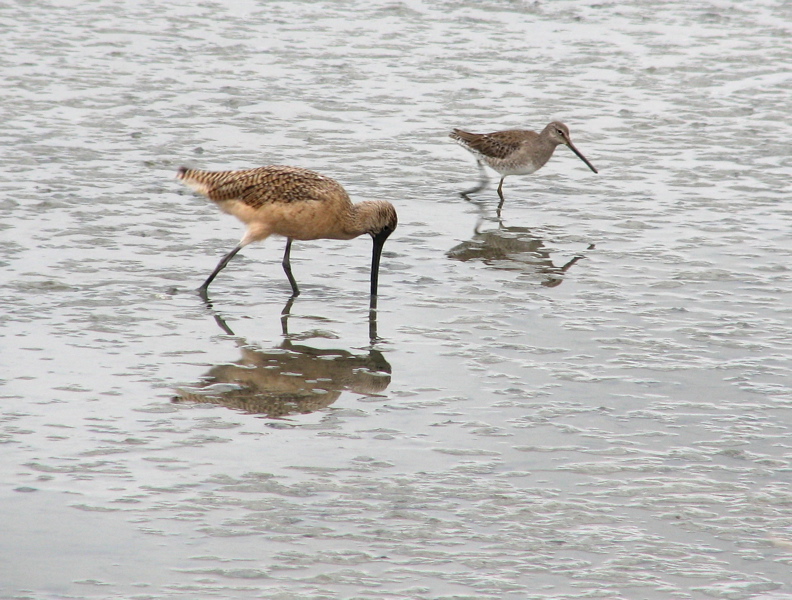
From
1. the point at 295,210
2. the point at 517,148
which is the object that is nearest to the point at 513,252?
the point at 517,148

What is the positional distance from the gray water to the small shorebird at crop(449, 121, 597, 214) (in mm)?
290

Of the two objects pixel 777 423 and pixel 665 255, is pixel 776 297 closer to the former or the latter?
pixel 665 255

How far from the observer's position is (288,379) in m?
6.59

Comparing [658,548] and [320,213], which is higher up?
[320,213]

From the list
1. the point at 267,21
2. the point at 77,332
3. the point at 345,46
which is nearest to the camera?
the point at 77,332

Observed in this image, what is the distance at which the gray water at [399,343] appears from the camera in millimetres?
4914

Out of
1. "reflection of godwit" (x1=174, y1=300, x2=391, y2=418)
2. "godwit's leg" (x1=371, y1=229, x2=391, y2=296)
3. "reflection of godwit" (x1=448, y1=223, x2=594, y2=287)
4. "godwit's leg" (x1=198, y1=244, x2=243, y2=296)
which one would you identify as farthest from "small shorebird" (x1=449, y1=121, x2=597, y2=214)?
"reflection of godwit" (x1=174, y1=300, x2=391, y2=418)

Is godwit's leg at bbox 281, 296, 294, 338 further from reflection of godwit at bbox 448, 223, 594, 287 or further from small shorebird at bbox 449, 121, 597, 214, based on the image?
small shorebird at bbox 449, 121, 597, 214

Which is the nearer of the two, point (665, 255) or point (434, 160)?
point (665, 255)

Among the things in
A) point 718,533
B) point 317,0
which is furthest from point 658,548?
point 317,0

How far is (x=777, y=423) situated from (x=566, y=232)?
362cm

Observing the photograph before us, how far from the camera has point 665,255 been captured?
8.95m

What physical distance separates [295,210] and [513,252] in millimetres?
2084

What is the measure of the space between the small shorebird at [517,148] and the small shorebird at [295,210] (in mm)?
2863
